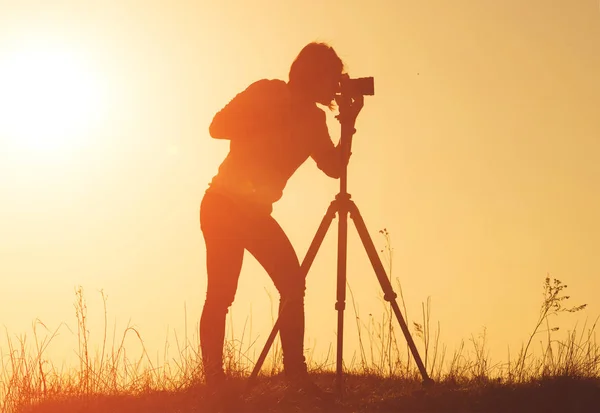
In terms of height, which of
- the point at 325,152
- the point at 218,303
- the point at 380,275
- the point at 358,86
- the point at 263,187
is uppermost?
the point at 358,86

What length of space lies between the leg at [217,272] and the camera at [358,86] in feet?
4.23

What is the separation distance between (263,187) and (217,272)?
771mm

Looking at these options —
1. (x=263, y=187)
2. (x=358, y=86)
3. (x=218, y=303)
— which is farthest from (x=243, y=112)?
(x=218, y=303)

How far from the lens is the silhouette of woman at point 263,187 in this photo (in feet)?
20.1

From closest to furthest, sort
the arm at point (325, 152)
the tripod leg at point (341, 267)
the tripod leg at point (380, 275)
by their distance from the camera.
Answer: the tripod leg at point (341, 267) < the tripod leg at point (380, 275) < the arm at point (325, 152)

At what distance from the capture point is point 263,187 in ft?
20.2

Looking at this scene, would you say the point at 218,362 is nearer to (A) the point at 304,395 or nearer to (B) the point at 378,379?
(A) the point at 304,395

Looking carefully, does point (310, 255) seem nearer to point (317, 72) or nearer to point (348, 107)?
point (348, 107)

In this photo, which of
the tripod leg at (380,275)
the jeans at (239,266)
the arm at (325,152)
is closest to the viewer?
the tripod leg at (380,275)

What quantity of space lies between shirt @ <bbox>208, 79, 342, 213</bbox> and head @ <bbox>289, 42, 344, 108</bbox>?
0.36ft

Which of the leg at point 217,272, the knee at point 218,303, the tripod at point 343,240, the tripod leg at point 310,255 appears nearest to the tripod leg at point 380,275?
the tripod at point 343,240

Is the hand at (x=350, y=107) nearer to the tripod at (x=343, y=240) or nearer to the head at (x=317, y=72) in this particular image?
the tripod at (x=343, y=240)

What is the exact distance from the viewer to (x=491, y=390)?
19.8ft

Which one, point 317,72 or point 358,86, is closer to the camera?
point 358,86
